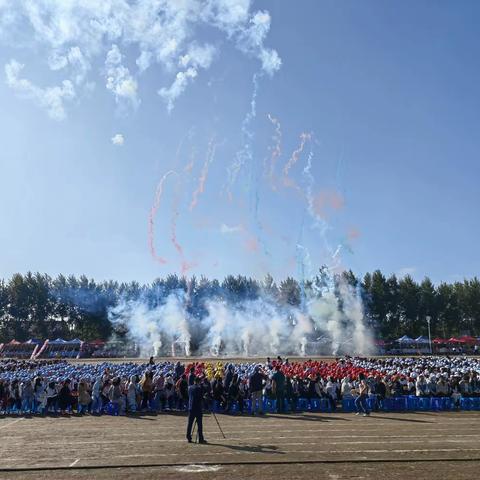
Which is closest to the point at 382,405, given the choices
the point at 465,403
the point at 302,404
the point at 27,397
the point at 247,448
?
the point at 302,404

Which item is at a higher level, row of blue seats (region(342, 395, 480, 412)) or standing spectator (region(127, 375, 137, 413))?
standing spectator (region(127, 375, 137, 413))

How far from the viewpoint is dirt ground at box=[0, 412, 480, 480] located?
1048 centimetres

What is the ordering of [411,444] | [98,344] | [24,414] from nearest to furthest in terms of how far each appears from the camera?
[411,444]
[24,414]
[98,344]

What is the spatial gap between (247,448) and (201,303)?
79.6m

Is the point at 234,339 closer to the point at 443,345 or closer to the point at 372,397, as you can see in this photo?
the point at 443,345

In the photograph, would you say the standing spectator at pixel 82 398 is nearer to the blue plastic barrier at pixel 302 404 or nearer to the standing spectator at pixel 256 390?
the standing spectator at pixel 256 390

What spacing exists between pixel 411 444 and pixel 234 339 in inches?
2444

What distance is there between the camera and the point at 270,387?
71.1ft

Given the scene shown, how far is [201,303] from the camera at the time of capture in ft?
301

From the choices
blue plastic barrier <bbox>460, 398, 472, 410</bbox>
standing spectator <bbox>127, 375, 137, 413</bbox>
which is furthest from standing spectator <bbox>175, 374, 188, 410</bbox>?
blue plastic barrier <bbox>460, 398, 472, 410</bbox>

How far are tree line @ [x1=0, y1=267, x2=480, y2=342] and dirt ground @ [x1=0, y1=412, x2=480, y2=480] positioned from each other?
73625 mm

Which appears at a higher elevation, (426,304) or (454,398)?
(426,304)

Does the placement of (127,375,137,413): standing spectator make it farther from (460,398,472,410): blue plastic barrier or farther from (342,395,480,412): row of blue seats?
(460,398,472,410): blue plastic barrier

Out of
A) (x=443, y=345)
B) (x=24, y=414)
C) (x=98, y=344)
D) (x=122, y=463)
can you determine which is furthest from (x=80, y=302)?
(x=122, y=463)
